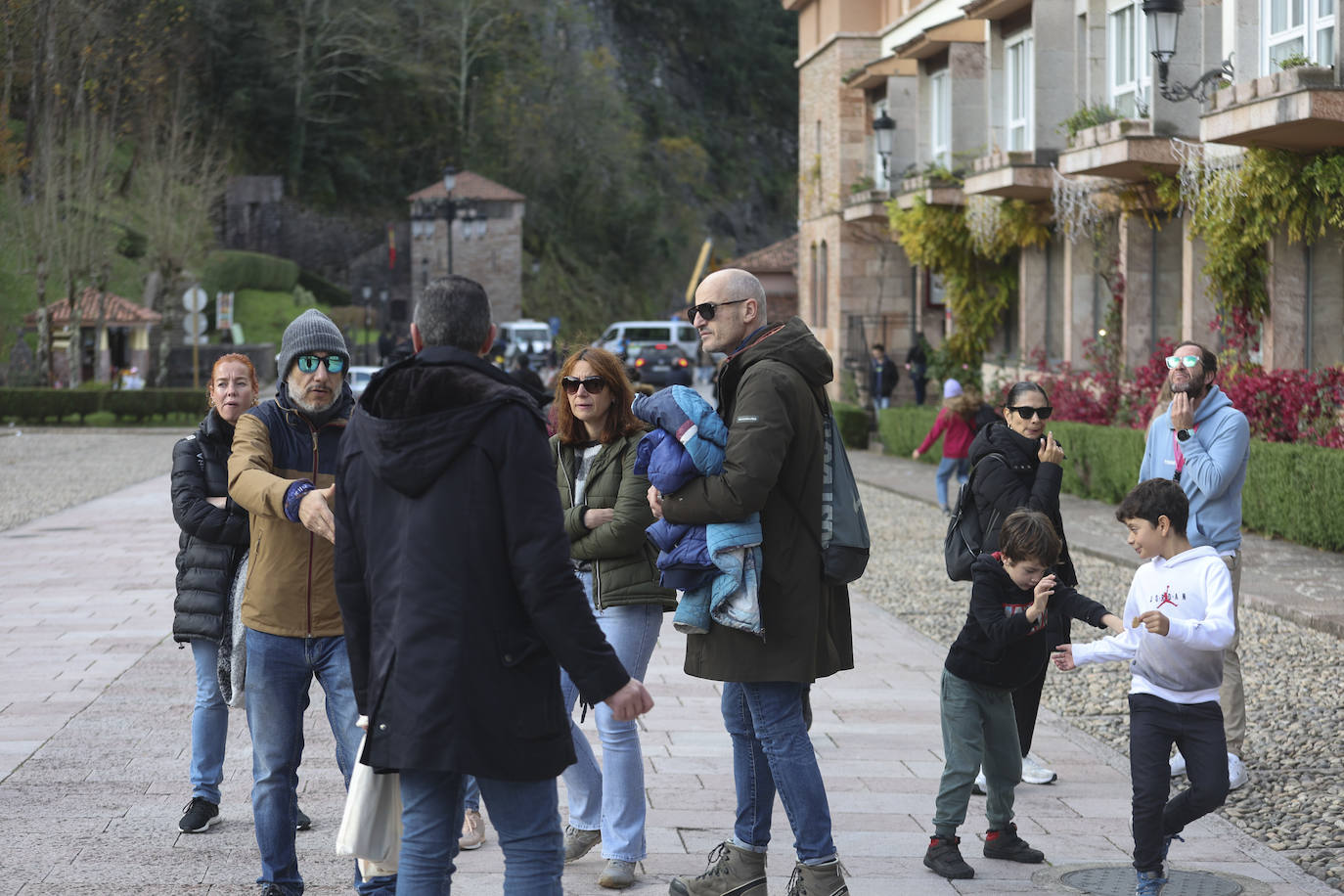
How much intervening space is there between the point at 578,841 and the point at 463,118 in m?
75.8

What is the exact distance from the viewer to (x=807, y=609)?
4.59 m

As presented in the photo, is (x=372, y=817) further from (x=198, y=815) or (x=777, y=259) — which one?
(x=777, y=259)

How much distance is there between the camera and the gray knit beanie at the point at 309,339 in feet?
16.2

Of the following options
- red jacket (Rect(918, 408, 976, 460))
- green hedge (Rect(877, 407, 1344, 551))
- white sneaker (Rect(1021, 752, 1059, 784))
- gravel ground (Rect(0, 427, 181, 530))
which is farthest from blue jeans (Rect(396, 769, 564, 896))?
gravel ground (Rect(0, 427, 181, 530))

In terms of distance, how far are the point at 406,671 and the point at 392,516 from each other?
13.6 inches

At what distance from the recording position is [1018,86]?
82.0ft

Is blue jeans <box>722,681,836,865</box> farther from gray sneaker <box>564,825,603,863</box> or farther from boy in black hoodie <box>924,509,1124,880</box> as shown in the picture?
gray sneaker <box>564,825,603,863</box>

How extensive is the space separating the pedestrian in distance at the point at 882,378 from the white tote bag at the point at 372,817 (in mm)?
26939

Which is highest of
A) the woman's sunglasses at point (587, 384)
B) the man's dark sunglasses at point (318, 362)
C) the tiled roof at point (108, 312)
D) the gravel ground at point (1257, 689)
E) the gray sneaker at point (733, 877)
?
the tiled roof at point (108, 312)

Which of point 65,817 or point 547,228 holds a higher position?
point 547,228

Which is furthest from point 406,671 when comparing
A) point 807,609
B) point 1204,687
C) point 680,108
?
point 680,108

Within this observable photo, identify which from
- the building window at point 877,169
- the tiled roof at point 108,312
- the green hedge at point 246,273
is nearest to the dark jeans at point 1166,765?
the building window at point 877,169

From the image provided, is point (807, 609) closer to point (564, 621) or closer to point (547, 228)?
point (564, 621)

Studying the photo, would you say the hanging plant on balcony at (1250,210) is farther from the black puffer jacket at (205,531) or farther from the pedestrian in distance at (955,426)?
the black puffer jacket at (205,531)
